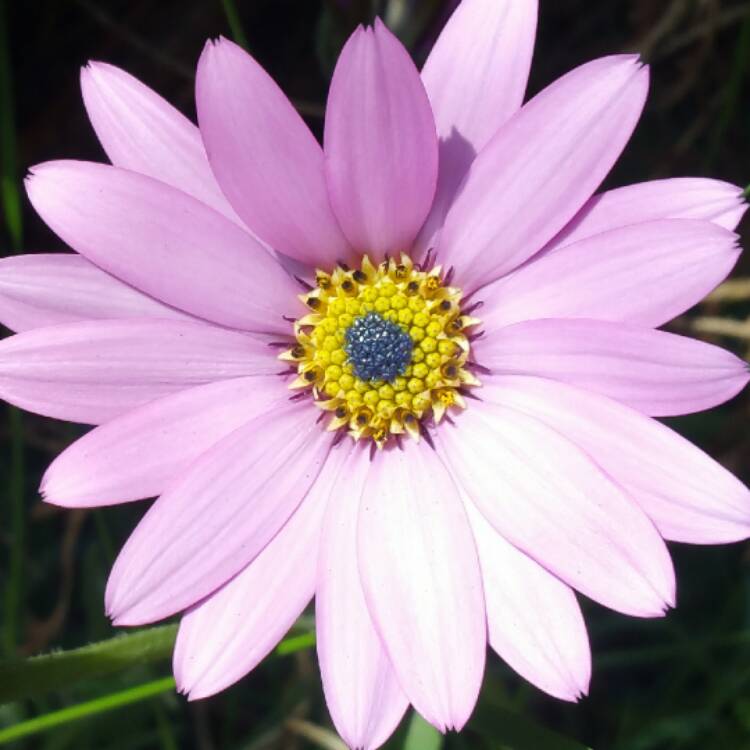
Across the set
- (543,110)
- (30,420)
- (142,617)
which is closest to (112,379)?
(142,617)

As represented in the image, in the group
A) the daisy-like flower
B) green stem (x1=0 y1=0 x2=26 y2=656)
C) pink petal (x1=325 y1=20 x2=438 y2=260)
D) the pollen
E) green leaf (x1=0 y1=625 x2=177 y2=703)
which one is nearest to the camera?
pink petal (x1=325 y1=20 x2=438 y2=260)

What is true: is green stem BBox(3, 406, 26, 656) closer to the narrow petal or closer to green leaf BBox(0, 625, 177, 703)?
green leaf BBox(0, 625, 177, 703)

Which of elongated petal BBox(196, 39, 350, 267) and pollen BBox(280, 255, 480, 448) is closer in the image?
elongated petal BBox(196, 39, 350, 267)

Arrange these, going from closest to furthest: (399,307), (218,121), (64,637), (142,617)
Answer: (218,121), (142,617), (399,307), (64,637)

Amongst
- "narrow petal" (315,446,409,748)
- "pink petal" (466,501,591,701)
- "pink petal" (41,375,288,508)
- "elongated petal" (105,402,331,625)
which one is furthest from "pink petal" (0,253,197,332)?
"pink petal" (466,501,591,701)

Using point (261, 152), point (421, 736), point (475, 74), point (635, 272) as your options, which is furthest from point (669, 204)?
point (421, 736)

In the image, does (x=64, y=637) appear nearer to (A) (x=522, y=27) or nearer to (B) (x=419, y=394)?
(B) (x=419, y=394)
